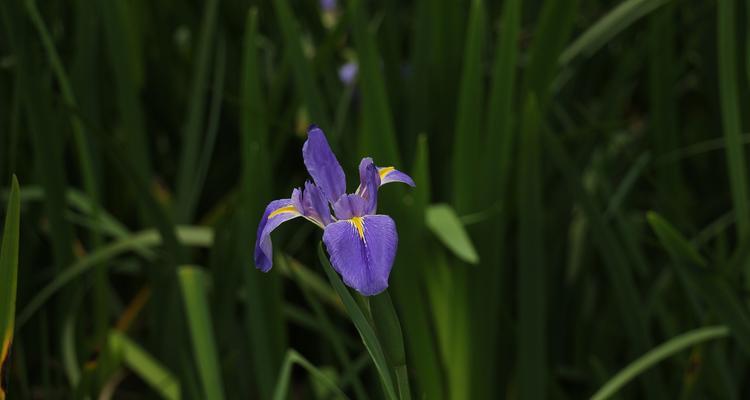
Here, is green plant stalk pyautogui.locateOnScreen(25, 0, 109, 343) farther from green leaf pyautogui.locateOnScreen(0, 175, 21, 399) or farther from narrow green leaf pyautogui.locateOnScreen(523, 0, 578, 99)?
narrow green leaf pyautogui.locateOnScreen(523, 0, 578, 99)

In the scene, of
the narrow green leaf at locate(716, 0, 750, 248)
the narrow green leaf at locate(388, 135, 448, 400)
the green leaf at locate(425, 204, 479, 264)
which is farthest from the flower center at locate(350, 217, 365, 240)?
the narrow green leaf at locate(716, 0, 750, 248)

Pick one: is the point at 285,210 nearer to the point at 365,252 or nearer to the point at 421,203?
the point at 365,252

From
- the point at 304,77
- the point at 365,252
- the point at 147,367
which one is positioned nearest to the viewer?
the point at 365,252

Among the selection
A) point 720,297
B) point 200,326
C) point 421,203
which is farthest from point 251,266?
point 720,297

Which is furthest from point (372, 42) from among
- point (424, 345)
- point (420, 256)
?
point (424, 345)

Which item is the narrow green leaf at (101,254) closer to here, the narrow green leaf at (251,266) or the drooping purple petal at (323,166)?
the narrow green leaf at (251,266)

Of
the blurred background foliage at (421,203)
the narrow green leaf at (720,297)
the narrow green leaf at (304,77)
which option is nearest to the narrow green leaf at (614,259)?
the blurred background foliage at (421,203)
